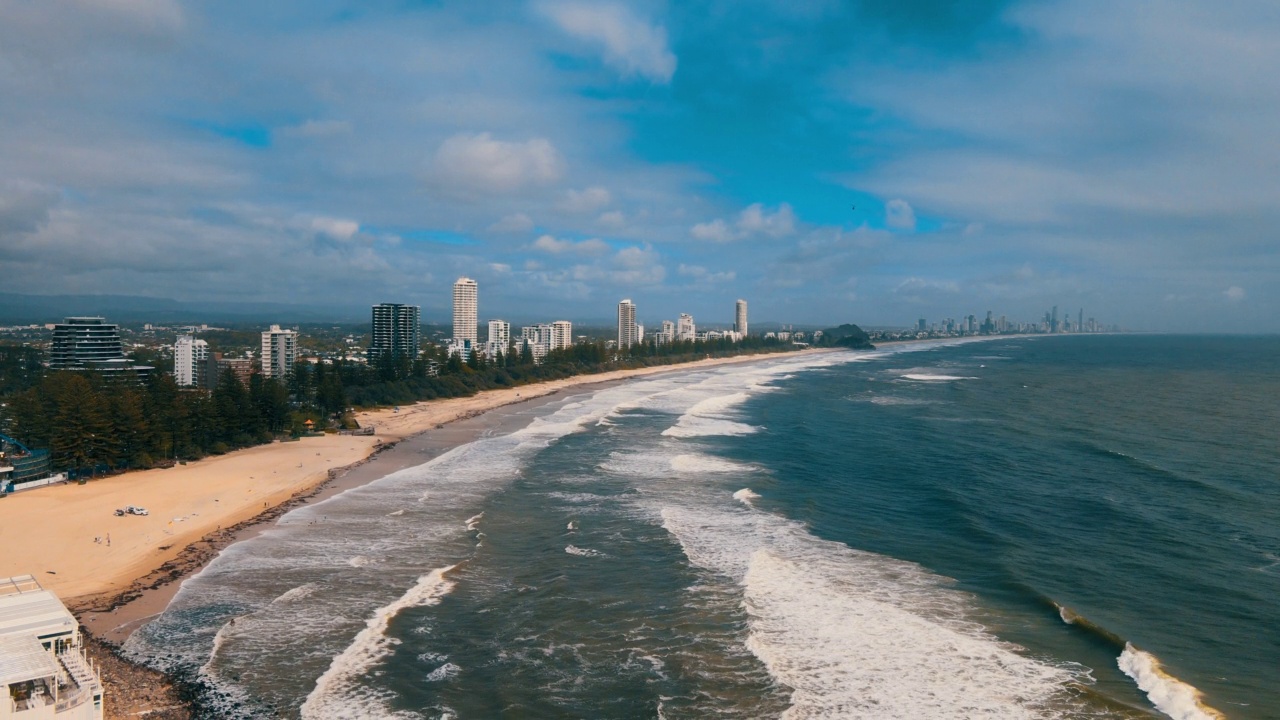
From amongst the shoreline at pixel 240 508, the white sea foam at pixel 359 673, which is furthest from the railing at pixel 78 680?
the white sea foam at pixel 359 673

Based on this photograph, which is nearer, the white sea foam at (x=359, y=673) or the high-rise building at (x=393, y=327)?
the white sea foam at (x=359, y=673)

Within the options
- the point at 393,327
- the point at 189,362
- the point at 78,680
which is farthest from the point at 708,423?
the point at 393,327

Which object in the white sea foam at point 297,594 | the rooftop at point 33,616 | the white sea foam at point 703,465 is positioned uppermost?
the rooftop at point 33,616

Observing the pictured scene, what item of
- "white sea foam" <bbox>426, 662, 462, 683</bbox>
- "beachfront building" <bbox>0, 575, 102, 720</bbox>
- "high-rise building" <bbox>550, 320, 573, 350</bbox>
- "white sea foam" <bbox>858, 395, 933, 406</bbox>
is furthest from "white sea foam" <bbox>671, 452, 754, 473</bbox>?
"high-rise building" <bbox>550, 320, 573, 350</bbox>

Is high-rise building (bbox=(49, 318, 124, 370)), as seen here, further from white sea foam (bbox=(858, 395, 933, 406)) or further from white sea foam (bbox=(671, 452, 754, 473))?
white sea foam (bbox=(858, 395, 933, 406))

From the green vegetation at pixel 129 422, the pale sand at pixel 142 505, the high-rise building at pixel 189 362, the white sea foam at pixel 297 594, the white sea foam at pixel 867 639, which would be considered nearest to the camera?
the white sea foam at pixel 867 639

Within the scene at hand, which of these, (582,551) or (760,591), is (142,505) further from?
(760,591)

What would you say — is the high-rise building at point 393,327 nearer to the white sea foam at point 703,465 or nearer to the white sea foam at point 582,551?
the white sea foam at point 703,465
